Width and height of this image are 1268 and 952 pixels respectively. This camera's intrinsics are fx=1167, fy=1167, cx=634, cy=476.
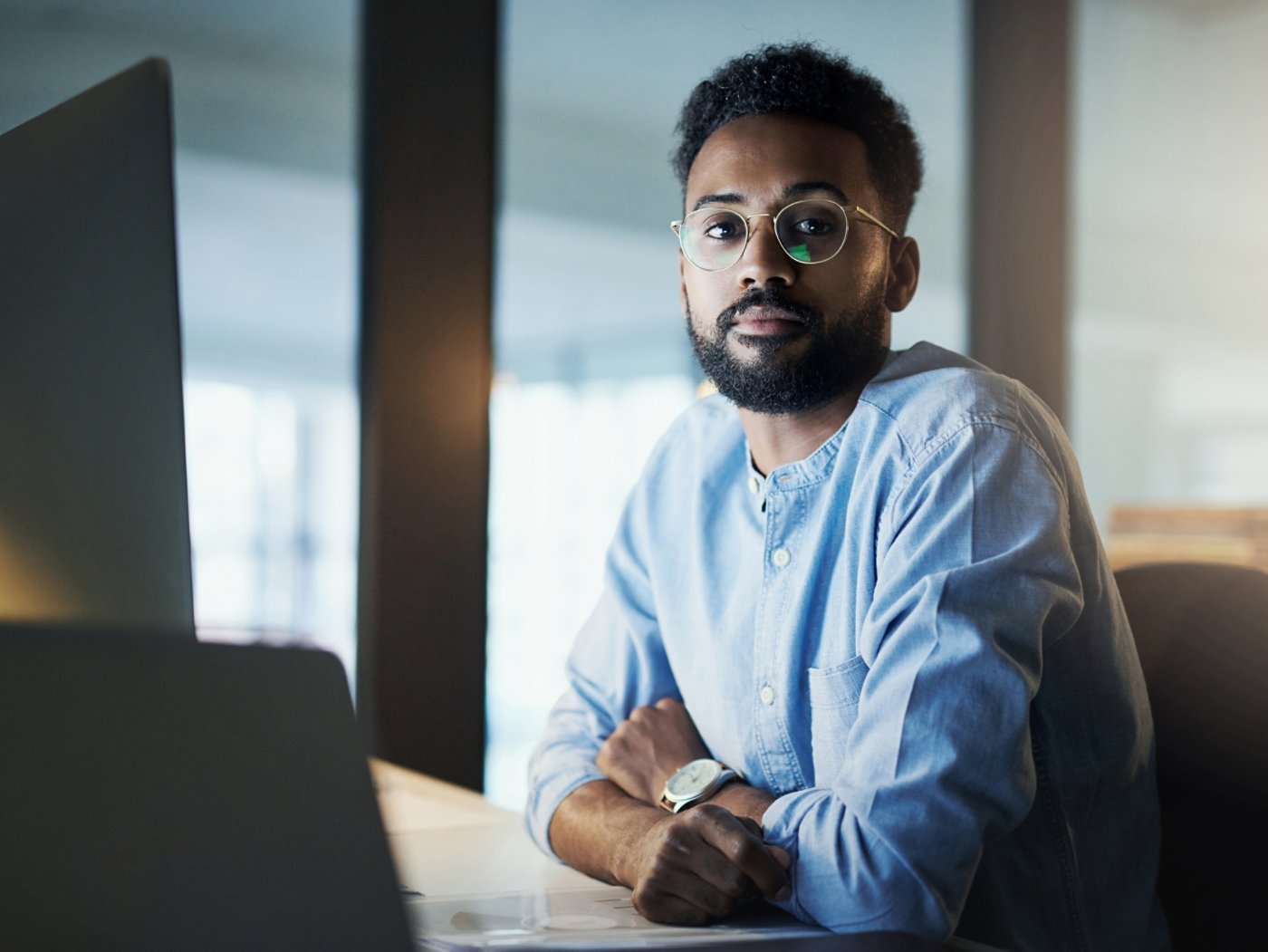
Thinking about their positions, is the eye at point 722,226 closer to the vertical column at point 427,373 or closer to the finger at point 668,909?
the finger at point 668,909

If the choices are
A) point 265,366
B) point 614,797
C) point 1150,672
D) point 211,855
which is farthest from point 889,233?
point 265,366

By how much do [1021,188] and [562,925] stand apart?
1.31m

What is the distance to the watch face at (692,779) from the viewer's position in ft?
3.65

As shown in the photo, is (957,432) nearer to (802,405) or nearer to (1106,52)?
(802,405)

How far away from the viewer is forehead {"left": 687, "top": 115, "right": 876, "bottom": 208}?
1149mm

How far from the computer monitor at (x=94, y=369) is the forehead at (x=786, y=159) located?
0.58 meters

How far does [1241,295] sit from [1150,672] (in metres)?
1.40

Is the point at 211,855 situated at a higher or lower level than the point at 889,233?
lower

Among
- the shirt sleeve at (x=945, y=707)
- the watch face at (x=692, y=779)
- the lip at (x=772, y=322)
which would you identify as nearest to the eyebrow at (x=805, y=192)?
the lip at (x=772, y=322)

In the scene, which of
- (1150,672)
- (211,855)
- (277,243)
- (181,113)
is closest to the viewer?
(211,855)

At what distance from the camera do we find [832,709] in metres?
1.07

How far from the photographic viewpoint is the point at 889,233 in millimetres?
1193

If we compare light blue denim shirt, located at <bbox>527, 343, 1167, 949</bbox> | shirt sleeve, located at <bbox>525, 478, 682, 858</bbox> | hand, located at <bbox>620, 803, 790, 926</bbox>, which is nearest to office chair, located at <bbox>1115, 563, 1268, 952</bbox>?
light blue denim shirt, located at <bbox>527, 343, 1167, 949</bbox>

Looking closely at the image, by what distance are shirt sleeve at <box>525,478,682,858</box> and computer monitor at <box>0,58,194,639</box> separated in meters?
0.64
